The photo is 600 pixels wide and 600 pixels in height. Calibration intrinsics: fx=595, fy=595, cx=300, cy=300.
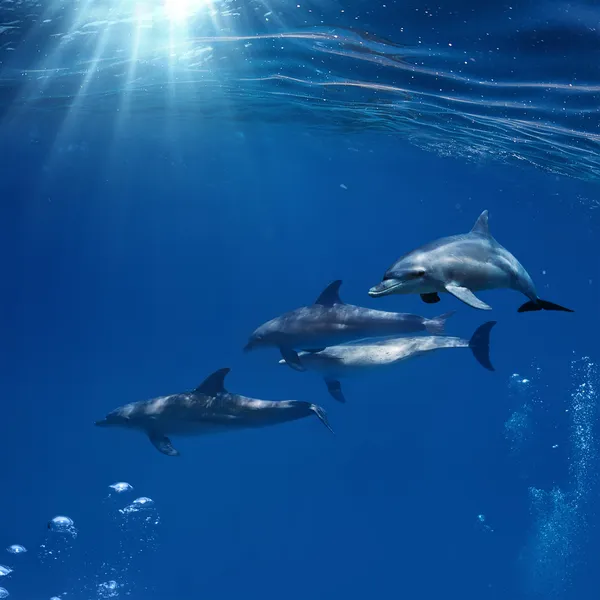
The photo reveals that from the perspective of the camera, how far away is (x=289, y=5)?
12.5 meters

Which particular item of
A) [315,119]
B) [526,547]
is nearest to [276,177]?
[315,119]

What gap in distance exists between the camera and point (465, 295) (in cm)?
579

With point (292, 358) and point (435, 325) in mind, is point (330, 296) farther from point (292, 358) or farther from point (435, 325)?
point (435, 325)

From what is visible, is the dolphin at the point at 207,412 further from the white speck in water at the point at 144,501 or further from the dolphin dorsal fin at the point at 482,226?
the white speck in water at the point at 144,501

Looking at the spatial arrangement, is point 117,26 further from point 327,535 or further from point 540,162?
point 327,535

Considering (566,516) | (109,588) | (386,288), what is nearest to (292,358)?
(386,288)

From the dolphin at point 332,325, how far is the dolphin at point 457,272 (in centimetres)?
438

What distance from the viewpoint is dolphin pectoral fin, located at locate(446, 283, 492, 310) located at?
5461 millimetres

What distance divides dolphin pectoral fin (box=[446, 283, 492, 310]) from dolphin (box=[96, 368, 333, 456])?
5692 millimetres

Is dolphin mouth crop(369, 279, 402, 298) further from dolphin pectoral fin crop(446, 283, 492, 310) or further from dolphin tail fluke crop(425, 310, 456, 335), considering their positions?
dolphin tail fluke crop(425, 310, 456, 335)

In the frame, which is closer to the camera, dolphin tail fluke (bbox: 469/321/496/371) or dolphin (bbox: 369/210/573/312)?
dolphin (bbox: 369/210/573/312)

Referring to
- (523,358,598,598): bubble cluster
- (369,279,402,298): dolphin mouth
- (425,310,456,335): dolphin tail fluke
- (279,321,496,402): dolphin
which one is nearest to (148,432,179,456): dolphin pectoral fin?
(279,321,496,402): dolphin

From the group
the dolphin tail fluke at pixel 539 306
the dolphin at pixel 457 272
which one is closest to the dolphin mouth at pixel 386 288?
the dolphin at pixel 457 272

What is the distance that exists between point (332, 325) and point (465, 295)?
19.1 ft
